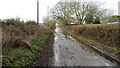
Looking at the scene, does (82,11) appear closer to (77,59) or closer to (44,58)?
(77,59)

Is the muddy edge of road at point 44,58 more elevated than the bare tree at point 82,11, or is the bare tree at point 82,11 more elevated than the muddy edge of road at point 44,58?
the bare tree at point 82,11

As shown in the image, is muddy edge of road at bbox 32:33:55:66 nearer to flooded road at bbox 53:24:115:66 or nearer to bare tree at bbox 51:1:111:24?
flooded road at bbox 53:24:115:66

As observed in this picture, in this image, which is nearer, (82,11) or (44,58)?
(44,58)

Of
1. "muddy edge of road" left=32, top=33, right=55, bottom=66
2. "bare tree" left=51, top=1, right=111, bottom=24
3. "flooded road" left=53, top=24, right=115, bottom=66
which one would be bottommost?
"flooded road" left=53, top=24, right=115, bottom=66

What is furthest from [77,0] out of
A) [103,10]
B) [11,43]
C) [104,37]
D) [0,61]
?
[0,61]

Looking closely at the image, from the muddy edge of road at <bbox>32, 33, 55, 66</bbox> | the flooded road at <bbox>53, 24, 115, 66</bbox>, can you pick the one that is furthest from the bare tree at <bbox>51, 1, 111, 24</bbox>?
the muddy edge of road at <bbox>32, 33, 55, 66</bbox>

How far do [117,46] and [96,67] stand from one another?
13.2 feet

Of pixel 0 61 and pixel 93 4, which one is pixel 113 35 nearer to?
pixel 0 61

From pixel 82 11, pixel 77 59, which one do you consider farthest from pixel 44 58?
pixel 82 11

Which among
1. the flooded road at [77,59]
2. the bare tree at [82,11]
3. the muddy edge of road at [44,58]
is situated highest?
the bare tree at [82,11]

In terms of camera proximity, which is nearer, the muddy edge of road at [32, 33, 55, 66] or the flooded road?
the muddy edge of road at [32, 33, 55, 66]

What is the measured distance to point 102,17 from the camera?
94.5 feet

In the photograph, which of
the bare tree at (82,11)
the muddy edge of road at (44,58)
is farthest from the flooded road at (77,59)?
the bare tree at (82,11)

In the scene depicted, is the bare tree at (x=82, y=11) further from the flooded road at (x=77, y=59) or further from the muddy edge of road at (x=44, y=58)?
the muddy edge of road at (x=44, y=58)
